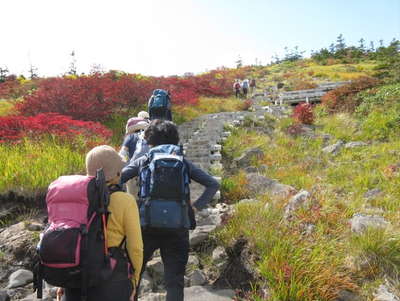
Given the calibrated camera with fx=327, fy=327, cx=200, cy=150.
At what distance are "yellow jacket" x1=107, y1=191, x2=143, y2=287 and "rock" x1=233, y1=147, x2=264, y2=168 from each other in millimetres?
7132

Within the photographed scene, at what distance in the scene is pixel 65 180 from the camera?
6.57ft

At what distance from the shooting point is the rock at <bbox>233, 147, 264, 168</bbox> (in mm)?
9247

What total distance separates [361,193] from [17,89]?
730 inches

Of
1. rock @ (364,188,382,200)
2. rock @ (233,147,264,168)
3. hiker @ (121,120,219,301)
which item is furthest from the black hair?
rock @ (233,147,264,168)

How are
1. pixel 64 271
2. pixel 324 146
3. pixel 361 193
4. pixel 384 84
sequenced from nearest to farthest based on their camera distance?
pixel 64 271 < pixel 361 193 < pixel 324 146 < pixel 384 84

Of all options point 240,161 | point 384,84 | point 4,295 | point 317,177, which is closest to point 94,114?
point 240,161

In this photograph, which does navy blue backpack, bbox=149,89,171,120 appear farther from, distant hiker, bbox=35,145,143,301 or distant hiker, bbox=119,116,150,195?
distant hiker, bbox=35,145,143,301

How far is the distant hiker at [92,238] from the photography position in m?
1.90

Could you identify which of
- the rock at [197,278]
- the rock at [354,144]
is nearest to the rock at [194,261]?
the rock at [197,278]

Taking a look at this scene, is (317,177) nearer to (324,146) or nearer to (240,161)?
(240,161)

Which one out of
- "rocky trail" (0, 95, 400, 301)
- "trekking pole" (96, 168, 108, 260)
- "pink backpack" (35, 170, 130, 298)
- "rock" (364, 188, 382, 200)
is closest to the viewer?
"pink backpack" (35, 170, 130, 298)

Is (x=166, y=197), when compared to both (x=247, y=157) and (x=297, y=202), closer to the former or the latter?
(x=297, y=202)

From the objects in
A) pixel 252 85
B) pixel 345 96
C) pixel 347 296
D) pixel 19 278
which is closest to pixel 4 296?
pixel 19 278

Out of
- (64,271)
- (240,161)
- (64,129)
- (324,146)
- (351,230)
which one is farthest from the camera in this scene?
(324,146)
